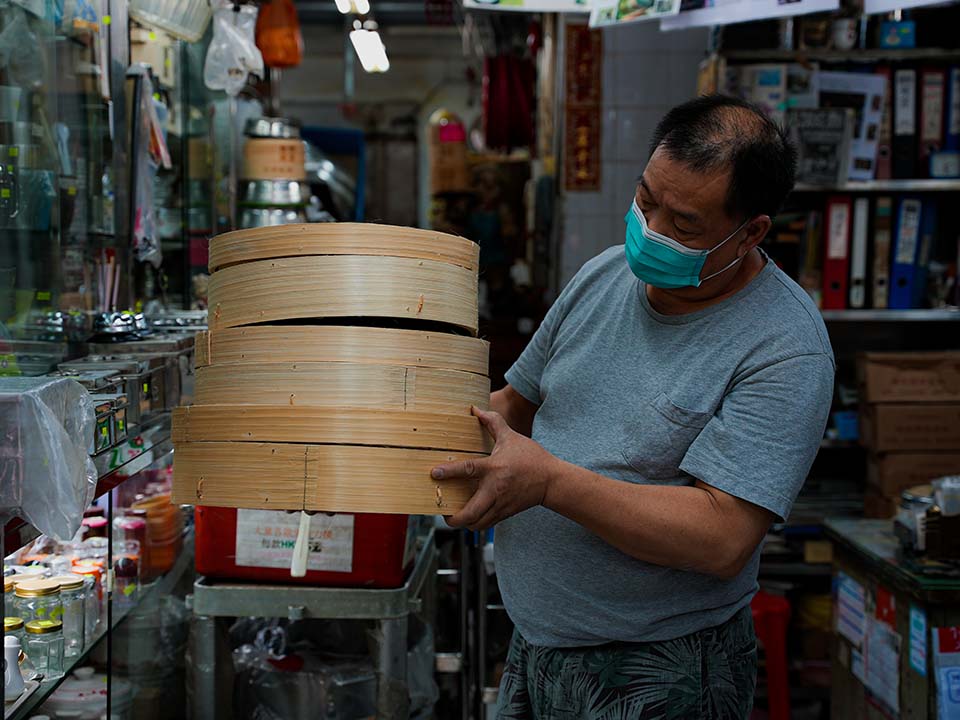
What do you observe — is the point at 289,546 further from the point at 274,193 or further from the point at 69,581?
the point at 274,193

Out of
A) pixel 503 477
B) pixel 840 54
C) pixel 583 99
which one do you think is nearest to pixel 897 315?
pixel 840 54

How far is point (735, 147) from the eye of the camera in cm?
172

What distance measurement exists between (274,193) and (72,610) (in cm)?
259

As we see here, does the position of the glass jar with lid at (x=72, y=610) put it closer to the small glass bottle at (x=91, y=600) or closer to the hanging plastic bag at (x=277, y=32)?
the small glass bottle at (x=91, y=600)

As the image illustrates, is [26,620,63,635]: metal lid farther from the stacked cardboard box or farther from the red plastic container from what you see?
the stacked cardboard box

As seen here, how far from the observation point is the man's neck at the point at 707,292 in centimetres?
185

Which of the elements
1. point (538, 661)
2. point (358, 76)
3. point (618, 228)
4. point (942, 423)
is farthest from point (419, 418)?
point (358, 76)

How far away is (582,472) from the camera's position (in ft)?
5.39

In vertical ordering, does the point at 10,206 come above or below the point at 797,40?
below

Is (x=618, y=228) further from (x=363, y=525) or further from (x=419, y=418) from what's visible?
(x=419, y=418)

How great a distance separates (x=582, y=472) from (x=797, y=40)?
10.7 feet

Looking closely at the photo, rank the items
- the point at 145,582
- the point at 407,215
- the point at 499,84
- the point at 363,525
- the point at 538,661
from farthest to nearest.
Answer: the point at 407,215
the point at 499,84
the point at 145,582
the point at 363,525
the point at 538,661

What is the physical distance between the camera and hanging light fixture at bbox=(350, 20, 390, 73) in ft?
16.4

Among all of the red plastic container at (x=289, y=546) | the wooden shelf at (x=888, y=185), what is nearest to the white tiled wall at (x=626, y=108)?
the wooden shelf at (x=888, y=185)
